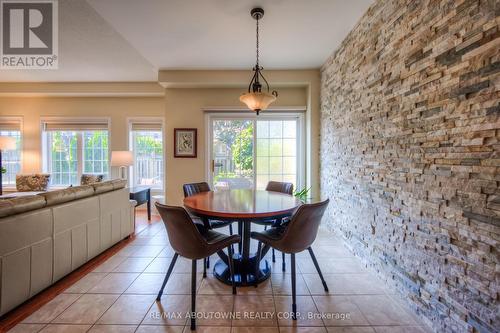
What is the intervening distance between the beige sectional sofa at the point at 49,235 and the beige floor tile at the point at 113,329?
27.4 inches

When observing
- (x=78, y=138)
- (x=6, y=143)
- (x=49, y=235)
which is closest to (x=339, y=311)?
(x=49, y=235)

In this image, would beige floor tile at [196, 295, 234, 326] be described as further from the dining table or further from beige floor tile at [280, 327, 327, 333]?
beige floor tile at [280, 327, 327, 333]

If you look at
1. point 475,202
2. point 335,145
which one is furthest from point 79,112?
point 475,202

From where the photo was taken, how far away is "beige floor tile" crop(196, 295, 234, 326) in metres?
1.61

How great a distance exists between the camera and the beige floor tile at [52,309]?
1.61 meters

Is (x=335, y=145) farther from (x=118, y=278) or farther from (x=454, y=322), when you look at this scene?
(x=118, y=278)

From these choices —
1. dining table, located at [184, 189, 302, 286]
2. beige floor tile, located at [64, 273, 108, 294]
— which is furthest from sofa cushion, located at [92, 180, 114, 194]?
dining table, located at [184, 189, 302, 286]

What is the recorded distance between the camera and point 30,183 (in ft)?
14.1

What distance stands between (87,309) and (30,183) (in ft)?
13.2

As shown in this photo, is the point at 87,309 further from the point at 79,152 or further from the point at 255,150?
the point at 79,152

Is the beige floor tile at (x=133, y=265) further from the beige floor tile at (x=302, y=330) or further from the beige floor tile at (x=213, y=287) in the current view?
the beige floor tile at (x=302, y=330)

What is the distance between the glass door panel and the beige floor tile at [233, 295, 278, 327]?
2.53m

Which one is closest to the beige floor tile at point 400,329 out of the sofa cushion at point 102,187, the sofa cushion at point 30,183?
the sofa cushion at point 102,187

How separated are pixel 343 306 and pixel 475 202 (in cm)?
118
